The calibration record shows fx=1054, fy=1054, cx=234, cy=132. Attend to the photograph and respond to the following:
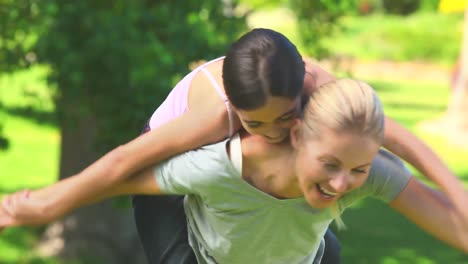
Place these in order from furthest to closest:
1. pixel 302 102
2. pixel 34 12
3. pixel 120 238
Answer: pixel 120 238, pixel 34 12, pixel 302 102

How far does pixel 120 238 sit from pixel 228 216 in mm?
5346

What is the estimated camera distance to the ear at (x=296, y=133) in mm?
3398

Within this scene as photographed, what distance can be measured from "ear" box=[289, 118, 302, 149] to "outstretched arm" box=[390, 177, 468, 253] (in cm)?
47

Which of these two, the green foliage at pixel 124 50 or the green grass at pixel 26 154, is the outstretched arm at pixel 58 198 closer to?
the green foliage at pixel 124 50

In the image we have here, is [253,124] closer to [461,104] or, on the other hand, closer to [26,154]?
[26,154]

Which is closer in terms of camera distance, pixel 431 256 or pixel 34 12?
pixel 34 12

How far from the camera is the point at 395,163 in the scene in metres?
3.64

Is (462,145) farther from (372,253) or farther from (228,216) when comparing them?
(228,216)

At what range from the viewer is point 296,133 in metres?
3.43

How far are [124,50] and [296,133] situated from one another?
3460 mm

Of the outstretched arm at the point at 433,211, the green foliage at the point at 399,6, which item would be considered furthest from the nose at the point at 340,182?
the green foliage at the point at 399,6

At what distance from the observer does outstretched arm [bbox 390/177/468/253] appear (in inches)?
145

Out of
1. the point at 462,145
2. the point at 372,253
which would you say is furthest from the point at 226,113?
the point at 462,145

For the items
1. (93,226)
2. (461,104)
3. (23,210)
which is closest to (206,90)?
(23,210)
